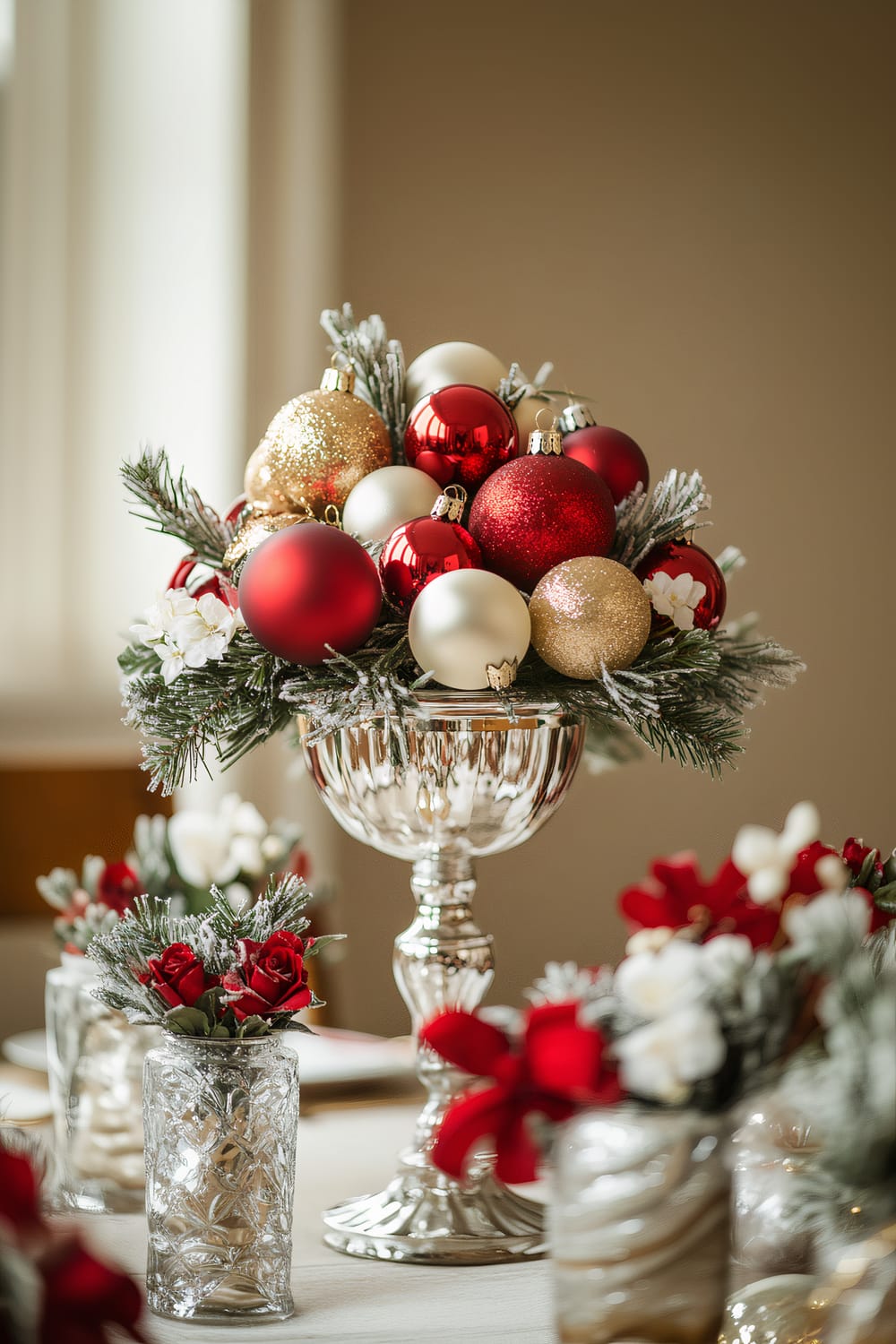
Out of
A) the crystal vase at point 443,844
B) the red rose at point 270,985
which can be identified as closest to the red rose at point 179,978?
the red rose at point 270,985

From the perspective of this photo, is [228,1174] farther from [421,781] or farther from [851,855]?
[851,855]

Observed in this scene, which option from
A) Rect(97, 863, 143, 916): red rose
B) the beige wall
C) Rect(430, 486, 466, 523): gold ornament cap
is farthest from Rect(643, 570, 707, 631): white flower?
the beige wall

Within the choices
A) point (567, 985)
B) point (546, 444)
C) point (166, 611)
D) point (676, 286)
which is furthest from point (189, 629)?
point (676, 286)

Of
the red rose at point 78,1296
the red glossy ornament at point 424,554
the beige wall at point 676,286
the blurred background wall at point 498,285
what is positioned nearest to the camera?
the red rose at point 78,1296

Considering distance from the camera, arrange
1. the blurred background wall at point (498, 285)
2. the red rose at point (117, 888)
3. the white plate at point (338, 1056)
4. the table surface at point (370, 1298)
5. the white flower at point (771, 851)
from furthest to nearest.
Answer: the blurred background wall at point (498, 285) < the white plate at point (338, 1056) < the red rose at point (117, 888) < the table surface at point (370, 1298) < the white flower at point (771, 851)

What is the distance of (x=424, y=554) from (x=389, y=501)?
61 millimetres

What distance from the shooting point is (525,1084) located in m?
0.50

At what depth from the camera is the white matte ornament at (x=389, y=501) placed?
0.80 m

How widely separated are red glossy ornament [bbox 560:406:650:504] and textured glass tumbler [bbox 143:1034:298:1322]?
0.39 metres

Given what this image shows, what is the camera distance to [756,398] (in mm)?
2602

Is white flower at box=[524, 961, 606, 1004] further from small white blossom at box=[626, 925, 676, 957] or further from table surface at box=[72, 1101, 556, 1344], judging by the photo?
table surface at box=[72, 1101, 556, 1344]

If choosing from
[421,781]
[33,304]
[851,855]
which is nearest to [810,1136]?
[851,855]

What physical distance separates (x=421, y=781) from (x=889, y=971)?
330 millimetres

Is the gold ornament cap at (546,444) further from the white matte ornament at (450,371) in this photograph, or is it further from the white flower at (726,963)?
the white flower at (726,963)
